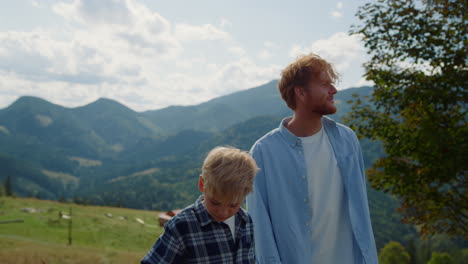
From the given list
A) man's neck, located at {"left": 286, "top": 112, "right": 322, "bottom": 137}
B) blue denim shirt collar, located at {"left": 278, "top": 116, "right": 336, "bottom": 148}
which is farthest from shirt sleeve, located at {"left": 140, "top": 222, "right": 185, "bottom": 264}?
man's neck, located at {"left": 286, "top": 112, "right": 322, "bottom": 137}

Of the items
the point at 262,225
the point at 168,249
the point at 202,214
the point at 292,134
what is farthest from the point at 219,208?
the point at 292,134

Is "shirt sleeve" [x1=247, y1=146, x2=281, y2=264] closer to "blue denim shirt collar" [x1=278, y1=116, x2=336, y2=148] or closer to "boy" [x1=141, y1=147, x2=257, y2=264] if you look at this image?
"blue denim shirt collar" [x1=278, y1=116, x2=336, y2=148]

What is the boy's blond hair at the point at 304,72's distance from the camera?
3.84 m

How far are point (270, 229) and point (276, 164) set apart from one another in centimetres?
63

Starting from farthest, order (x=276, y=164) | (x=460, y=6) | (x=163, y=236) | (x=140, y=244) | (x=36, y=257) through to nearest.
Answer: (x=140, y=244) → (x=460, y=6) → (x=36, y=257) → (x=276, y=164) → (x=163, y=236)

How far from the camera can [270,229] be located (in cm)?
348

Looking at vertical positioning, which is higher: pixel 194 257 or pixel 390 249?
pixel 194 257

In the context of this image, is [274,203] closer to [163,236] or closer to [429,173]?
[163,236]

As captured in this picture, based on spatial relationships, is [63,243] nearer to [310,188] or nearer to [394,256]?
[310,188]

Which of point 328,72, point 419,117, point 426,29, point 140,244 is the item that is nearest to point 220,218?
point 328,72

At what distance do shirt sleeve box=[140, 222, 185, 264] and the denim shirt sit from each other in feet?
3.54

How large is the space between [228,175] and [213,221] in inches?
16.4

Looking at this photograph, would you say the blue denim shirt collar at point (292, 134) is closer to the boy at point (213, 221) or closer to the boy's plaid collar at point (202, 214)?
the boy at point (213, 221)

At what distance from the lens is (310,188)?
3.71 metres
